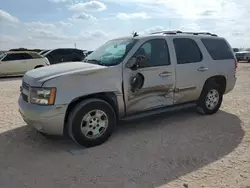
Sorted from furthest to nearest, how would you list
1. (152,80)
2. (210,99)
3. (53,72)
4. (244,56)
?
(244,56) < (210,99) < (152,80) < (53,72)

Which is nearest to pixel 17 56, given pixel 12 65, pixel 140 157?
pixel 12 65

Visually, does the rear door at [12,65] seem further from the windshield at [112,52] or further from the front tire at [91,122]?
the front tire at [91,122]

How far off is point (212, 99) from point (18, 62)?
13007 millimetres

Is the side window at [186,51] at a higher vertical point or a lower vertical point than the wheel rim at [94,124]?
higher

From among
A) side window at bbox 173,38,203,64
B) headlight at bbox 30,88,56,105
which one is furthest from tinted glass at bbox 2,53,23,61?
headlight at bbox 30,88,56,105

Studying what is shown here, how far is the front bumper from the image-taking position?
413 centimetres

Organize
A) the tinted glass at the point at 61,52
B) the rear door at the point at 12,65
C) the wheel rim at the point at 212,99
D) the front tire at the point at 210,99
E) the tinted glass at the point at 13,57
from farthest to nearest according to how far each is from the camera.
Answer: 1. the tinted glass at the point at 61,52
2. the tinted glass at the point at 13,57
3. the rear door at the point at 12,65
4. the wheel rim at the point at 212,99
5. the front tire at the point at 210,99

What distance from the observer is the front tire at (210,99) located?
20.0 ft

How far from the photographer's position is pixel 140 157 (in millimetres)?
4059

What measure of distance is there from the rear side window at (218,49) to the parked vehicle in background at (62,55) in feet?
49.6

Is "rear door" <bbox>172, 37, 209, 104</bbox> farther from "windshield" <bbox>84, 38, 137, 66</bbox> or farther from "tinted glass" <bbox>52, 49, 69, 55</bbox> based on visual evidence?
"tinted glass" <bbox>52, 49, 69, 55</bbox>

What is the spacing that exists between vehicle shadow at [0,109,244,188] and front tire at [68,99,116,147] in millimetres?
170

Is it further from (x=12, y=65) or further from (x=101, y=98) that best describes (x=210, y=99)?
(x=12, y=65)

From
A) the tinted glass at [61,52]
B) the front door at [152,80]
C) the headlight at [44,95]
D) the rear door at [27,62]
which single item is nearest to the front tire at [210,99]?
the front door at [152,80]
